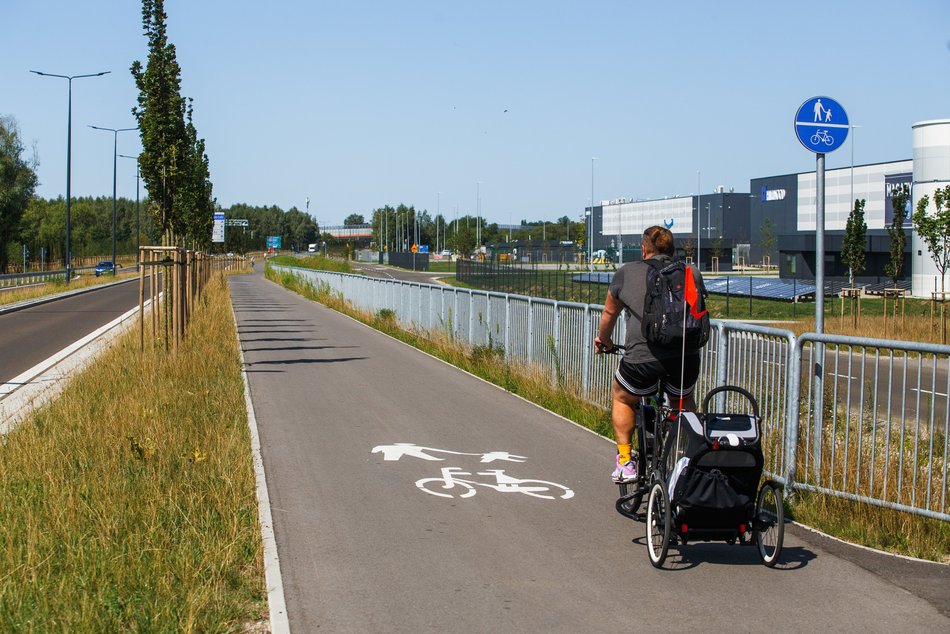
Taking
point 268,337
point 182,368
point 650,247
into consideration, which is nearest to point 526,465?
point 650,247

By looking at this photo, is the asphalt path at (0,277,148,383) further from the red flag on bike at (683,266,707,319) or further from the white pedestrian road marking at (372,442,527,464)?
the red flag on bike at (683,266,707,319)

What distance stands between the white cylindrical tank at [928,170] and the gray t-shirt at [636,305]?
43643mm

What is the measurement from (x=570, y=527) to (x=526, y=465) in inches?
83.2

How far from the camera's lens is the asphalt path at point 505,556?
5.05 metres

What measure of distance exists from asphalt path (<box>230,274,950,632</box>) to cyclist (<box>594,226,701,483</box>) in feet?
2.48

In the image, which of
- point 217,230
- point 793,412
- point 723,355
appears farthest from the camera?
point 217,230

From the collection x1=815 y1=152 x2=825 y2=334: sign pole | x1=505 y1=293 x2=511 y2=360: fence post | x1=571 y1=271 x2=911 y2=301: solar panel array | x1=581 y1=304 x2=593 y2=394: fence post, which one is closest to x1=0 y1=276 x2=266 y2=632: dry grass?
x1=581 y1=304 x2=593 y2=394: fence post

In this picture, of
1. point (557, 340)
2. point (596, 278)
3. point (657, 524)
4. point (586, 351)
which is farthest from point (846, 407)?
point (596, 278)

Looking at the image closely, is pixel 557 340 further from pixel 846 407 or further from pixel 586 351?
pixel 846 407

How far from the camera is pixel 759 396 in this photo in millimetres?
7801

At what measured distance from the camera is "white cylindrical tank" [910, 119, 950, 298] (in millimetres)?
46219

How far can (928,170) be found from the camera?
154 ft

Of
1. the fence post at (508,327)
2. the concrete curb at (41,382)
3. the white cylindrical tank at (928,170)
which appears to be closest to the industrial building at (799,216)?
the white cylindrical tank at (928,170)

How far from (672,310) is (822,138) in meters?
4.22
